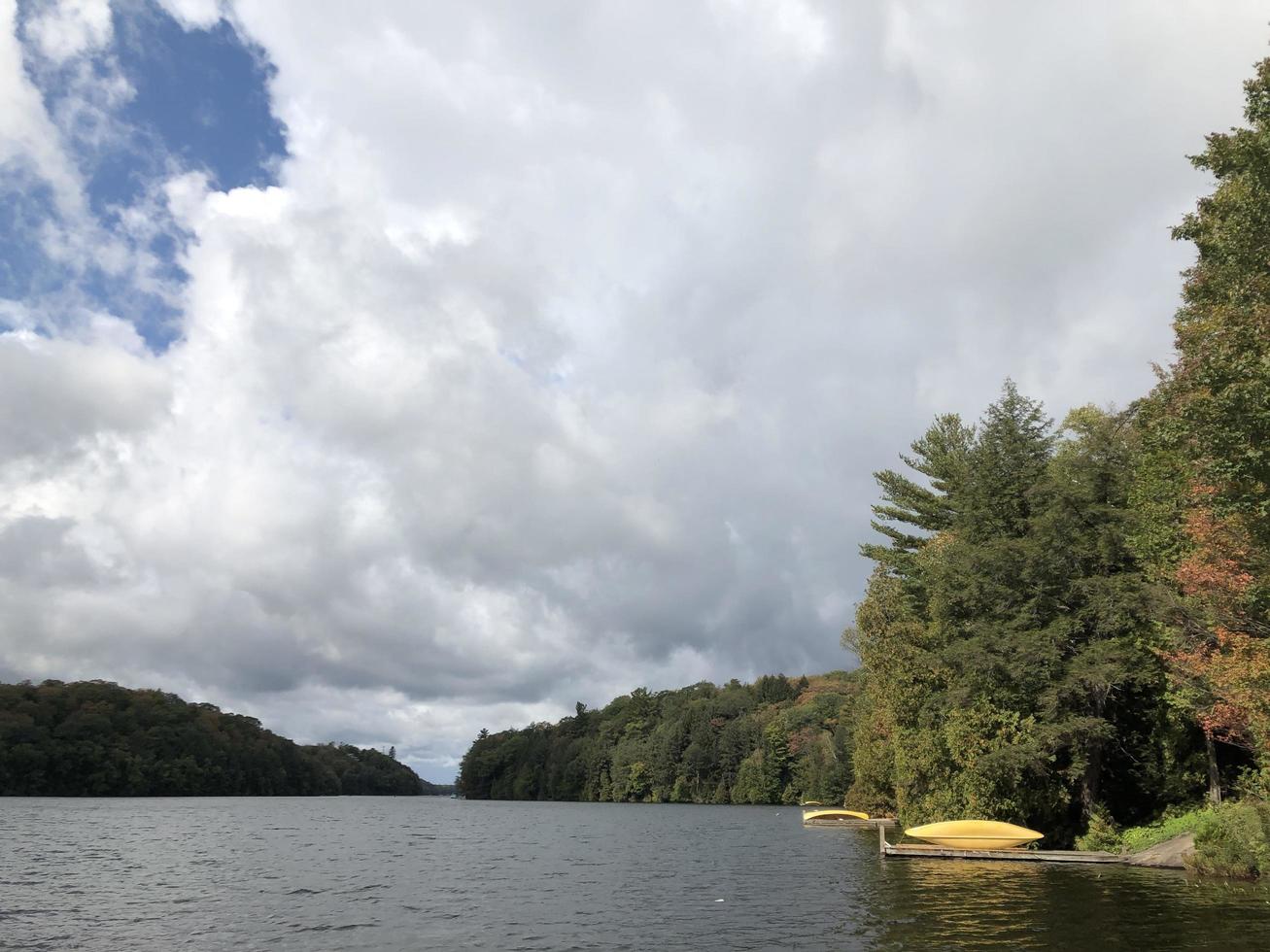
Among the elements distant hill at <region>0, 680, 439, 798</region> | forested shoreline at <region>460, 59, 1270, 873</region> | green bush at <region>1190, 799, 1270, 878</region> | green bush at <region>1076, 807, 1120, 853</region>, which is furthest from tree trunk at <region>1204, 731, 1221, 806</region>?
distant hill at <region>0, 680, 439, 798</region>

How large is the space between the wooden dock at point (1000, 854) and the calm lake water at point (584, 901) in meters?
1.04

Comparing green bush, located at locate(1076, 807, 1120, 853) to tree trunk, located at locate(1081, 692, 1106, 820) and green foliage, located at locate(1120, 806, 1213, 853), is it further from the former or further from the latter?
tree trunk, located at locate(1081, 692, 1106, 820)

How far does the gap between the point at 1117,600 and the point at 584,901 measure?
1141 inches

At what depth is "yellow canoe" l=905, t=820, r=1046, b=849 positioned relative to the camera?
42.8m

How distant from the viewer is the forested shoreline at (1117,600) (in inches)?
1045

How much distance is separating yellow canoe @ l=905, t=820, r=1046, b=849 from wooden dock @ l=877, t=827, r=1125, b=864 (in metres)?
0.45

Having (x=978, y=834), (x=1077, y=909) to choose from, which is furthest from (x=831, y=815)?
(x=1077, y=909)

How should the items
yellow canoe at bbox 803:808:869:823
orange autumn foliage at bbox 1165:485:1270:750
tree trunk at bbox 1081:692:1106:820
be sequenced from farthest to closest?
yellow canoe at bbox 803:808:869:823, tree trunk at bbox 1081:692:1106:820, orange autumn foliage at bbox 1165:485:1270:750

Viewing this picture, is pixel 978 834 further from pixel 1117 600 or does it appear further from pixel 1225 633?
pixel 1225 633

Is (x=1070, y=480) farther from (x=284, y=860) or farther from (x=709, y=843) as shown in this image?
(x=284, y=860)

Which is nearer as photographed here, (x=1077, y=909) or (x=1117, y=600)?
(x=1077, y=909)

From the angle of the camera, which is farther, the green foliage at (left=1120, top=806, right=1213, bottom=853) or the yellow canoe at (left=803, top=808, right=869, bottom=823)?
the yellow canoe at (left=803, top=808, right=869, bottom=823)

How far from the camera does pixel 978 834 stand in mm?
43406

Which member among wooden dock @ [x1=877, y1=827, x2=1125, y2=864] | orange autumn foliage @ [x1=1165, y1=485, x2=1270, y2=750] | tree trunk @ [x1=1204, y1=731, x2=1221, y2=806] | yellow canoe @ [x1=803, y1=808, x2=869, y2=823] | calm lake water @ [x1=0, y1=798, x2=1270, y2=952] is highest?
orange autumn foliage @ [x1=1165, y1=485, x2=1270, y2=750]
